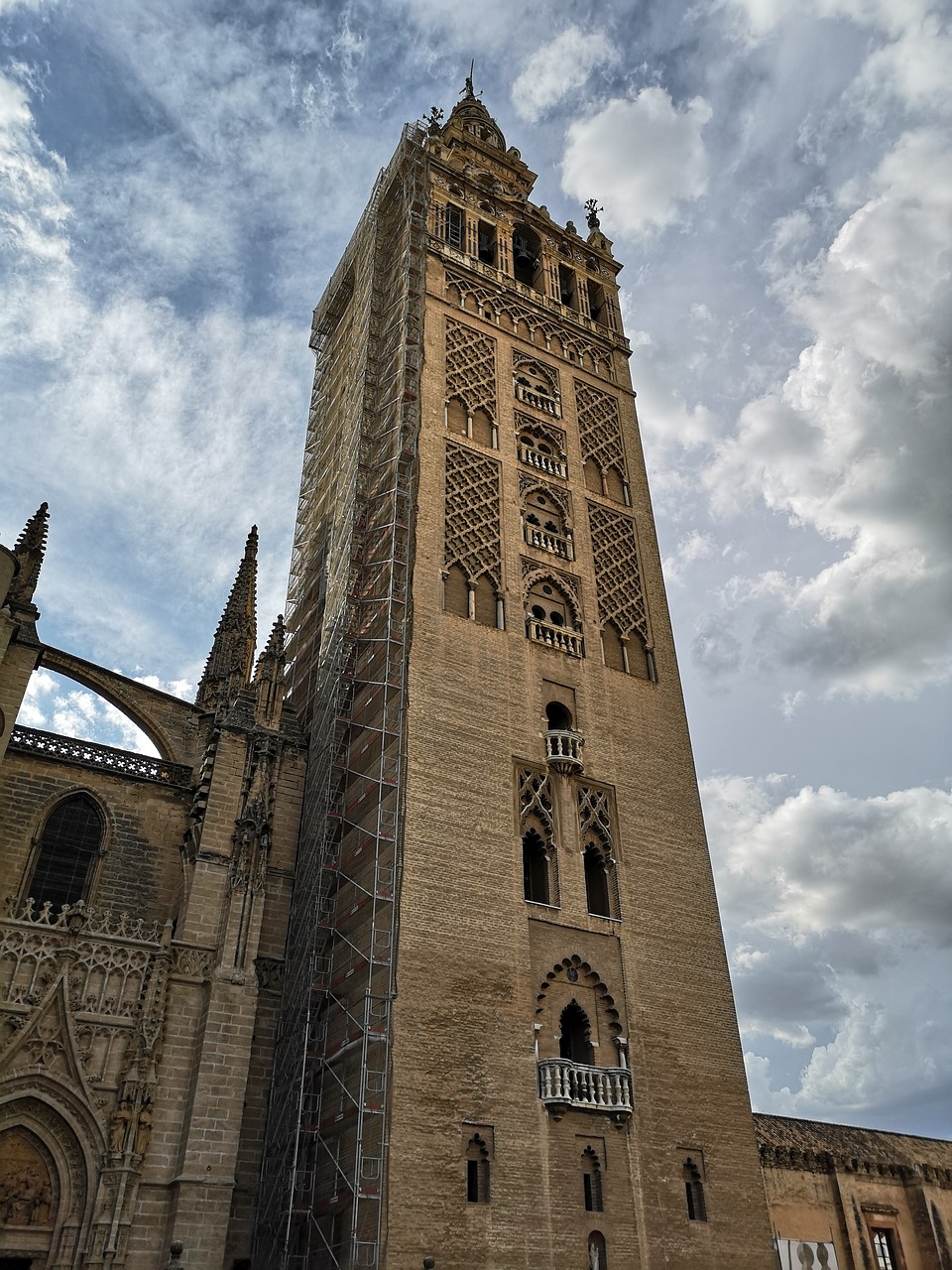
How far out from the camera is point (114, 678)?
23.2m

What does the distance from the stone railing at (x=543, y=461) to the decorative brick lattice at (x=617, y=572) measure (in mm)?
1248

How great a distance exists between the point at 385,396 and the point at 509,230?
898 centimetres

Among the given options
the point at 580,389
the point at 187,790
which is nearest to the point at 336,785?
the point at 187,790

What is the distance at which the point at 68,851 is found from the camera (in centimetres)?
1947

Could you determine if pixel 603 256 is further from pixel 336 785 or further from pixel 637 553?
pixel 336 785

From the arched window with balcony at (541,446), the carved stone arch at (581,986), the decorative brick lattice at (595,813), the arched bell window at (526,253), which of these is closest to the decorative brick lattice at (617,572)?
the arched window with balcony at (541,446)

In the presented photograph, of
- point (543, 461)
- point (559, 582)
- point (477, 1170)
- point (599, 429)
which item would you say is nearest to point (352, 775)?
point (559, 582)

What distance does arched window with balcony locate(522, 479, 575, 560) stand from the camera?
78.7 ft

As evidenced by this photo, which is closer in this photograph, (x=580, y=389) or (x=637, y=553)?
(x=637, y=553)

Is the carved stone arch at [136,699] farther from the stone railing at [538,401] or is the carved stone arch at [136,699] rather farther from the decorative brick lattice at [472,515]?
the stone railing at [538,401]

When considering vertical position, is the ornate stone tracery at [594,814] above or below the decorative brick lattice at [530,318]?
below

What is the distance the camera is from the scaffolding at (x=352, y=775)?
15.7 meters

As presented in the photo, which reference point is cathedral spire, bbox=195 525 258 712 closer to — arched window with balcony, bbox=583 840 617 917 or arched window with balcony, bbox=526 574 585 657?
arched window with balcony, bbox=526 574 585 657

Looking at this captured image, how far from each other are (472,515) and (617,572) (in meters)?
4.38
